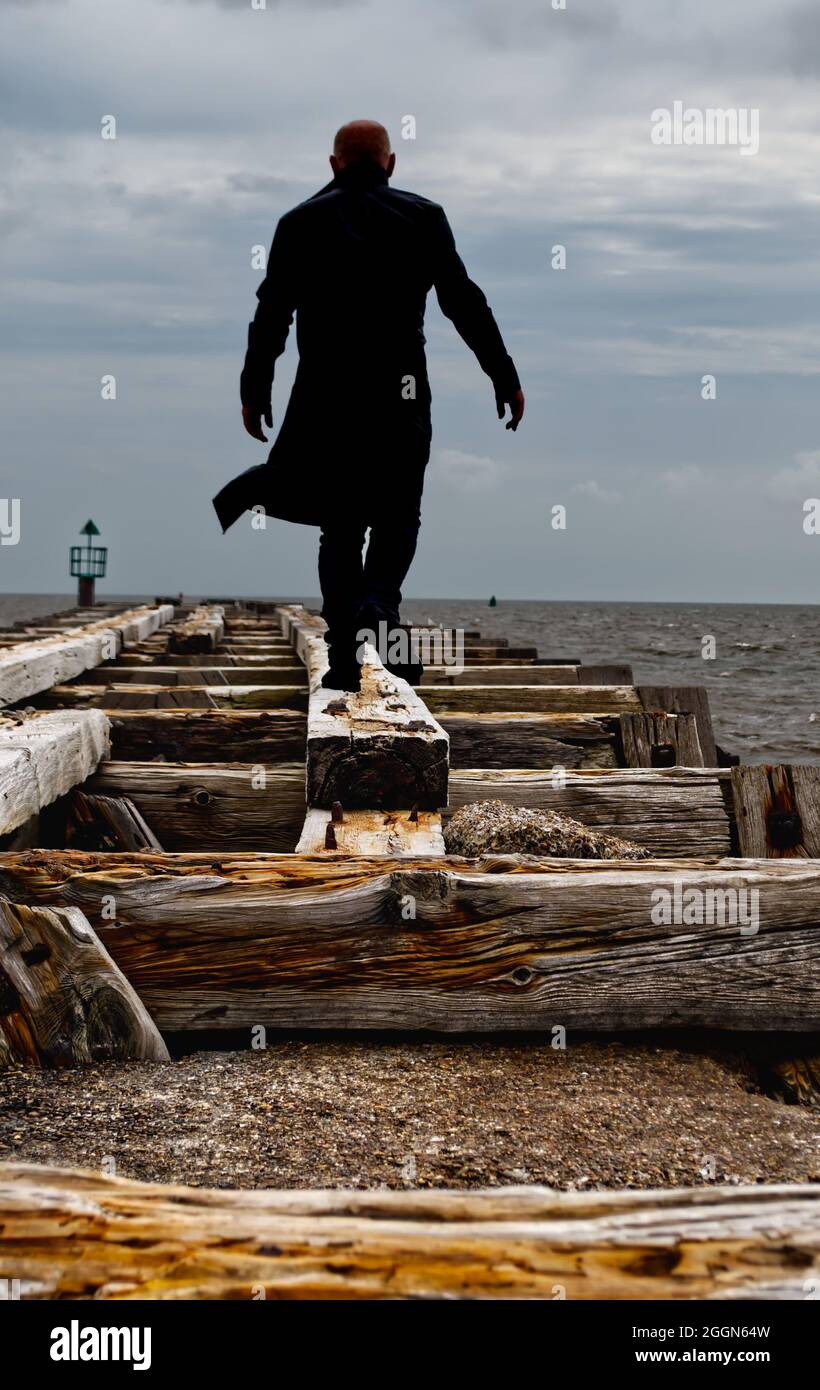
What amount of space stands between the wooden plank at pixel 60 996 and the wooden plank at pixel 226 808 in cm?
139

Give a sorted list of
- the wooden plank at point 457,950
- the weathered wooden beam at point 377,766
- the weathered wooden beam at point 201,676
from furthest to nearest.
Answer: the weathered wooden beam at point 201,676
the weathered wooden beam at point 377,766
the wooden plank at point 457,950

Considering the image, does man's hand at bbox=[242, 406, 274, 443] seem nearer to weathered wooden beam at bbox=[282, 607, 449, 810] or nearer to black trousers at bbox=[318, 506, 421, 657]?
black trousers at bbox=[318, 506, 421, 657]

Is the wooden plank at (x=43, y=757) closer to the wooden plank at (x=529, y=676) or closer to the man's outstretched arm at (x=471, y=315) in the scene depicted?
the man's outstretched arm at (x=471, y=315)

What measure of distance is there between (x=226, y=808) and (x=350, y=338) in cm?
195

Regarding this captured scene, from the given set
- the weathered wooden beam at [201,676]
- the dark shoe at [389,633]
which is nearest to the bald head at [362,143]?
the dark shoe at [389,633]

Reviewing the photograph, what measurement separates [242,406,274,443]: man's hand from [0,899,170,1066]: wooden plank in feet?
9.11

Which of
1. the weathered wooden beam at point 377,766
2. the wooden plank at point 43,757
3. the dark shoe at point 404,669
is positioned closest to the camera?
the wooden plank at point 43,757

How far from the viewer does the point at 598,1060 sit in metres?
2.11

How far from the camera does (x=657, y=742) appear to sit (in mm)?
4418

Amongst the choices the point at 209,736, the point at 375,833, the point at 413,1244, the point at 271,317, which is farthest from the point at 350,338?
the point at 413,1244

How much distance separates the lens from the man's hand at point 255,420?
4391 mm
